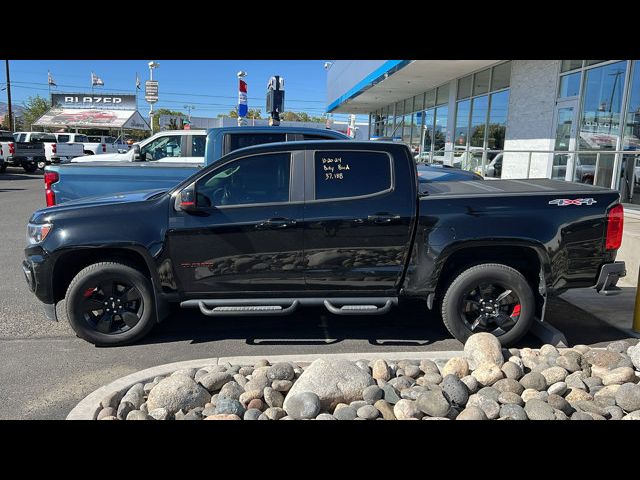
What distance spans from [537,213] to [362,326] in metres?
2.06

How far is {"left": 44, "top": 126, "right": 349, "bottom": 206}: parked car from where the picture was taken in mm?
6836

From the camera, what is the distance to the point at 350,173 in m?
4.66

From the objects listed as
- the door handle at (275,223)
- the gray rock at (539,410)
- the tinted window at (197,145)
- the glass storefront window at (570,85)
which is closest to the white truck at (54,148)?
the tinted window at (197,145)

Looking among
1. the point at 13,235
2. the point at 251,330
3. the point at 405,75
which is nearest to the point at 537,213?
the point at 251,330

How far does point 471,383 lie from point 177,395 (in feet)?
7.17

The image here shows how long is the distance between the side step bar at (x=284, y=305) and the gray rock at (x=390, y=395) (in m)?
0.93

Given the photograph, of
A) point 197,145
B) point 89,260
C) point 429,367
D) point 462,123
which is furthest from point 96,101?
point 429,367

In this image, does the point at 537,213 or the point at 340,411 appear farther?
the point at 537,213

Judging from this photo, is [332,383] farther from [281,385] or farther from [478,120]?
[478,120]

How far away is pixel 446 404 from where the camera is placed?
3389mm

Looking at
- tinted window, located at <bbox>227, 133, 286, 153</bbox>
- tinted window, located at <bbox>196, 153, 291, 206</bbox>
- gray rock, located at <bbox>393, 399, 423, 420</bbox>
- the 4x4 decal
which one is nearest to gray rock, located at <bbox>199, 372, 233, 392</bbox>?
gray rock, located at <bbox>393, 399, 423, 420</bbox>
